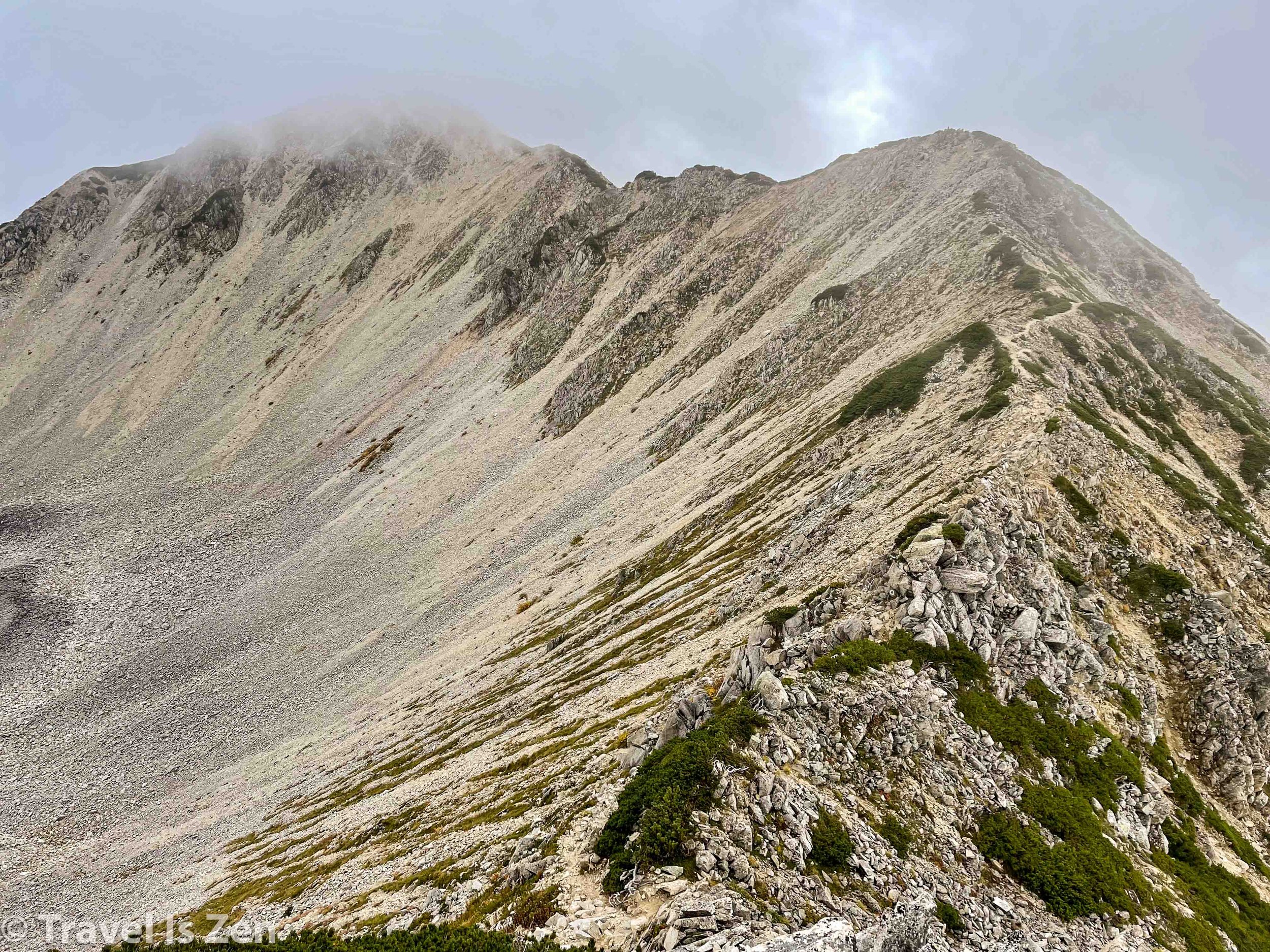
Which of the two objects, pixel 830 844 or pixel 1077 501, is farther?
pixel 1077 501

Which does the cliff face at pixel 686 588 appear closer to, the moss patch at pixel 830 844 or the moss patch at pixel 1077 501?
the moss patch at pixel 830 844

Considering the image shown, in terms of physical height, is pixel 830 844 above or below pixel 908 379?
below

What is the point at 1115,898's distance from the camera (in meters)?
18.8

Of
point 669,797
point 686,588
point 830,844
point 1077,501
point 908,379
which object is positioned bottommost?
point 669,797

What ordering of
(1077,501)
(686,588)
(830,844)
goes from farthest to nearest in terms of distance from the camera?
(686,588)
(1077,501)
(830,844)

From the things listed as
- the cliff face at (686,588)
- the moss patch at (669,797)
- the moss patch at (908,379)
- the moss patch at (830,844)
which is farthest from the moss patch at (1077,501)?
the moss patch at (830,844)

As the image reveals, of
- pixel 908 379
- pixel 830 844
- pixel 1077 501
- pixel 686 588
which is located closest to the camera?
pixel 830 844

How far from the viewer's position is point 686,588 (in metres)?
45.7

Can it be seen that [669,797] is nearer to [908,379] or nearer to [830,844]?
[830,844]

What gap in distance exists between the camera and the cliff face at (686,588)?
63.4ft

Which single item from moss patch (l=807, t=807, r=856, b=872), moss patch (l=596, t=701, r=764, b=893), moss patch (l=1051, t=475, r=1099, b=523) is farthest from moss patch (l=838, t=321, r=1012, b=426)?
moss patch (l=807, t=807, r=856, b=872)

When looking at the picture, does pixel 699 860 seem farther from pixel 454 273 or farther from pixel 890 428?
pixel 454 273

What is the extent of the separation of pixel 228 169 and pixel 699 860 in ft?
792

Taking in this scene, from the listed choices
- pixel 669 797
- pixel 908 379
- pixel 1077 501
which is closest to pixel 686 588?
pixel 1077 501
